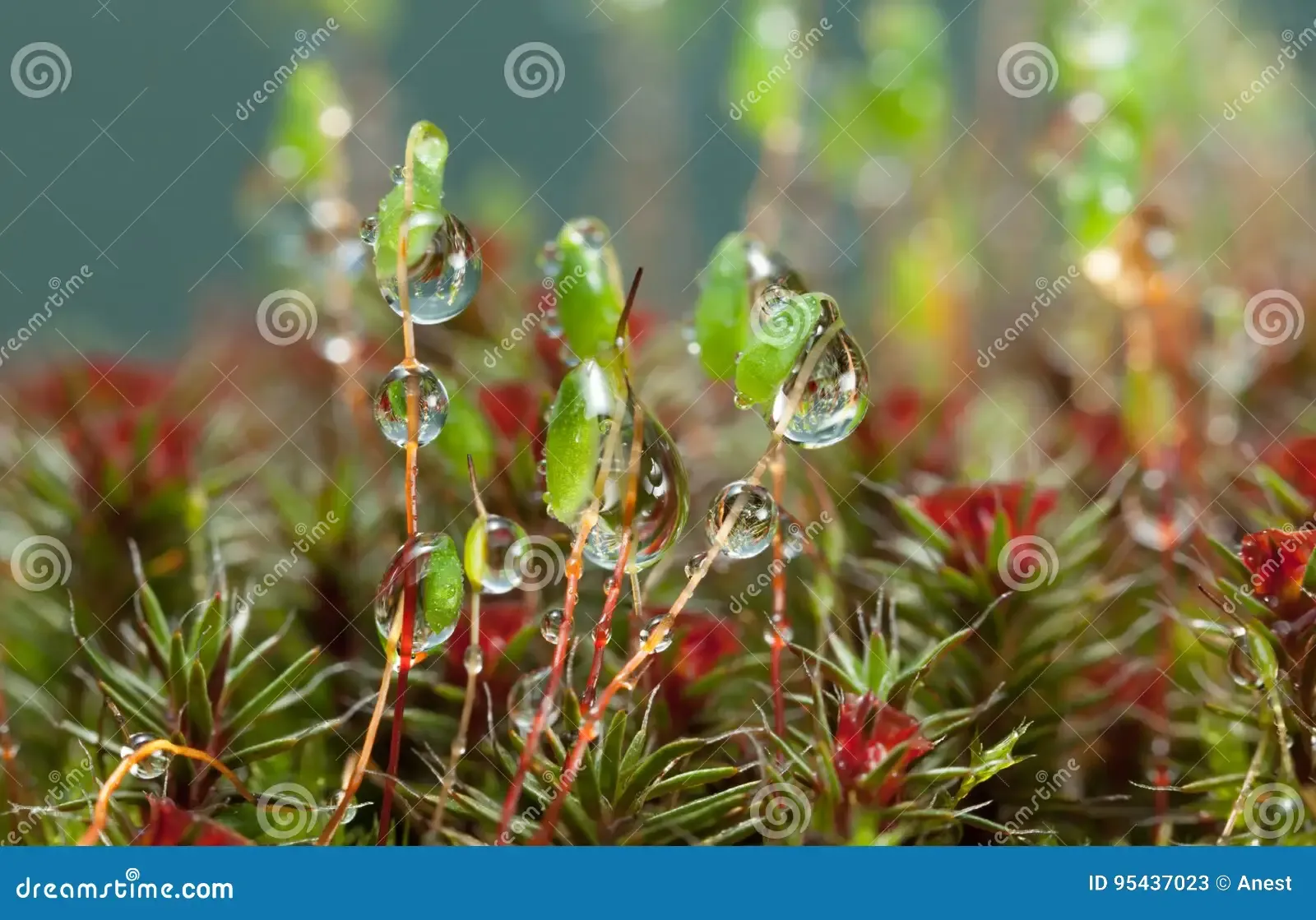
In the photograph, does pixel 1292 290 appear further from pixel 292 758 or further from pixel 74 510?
pixel 74 510

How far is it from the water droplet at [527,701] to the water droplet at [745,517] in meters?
0.14

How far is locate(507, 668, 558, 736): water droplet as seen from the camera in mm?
593

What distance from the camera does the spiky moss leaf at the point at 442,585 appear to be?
53 centimetres

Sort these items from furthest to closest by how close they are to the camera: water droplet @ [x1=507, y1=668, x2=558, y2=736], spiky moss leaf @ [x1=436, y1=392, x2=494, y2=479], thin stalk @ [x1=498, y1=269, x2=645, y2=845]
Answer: spiky moss leaf @ [x1=436, y1=392, x2=494, y2=479] → water droplet @ [x1=507, y1=668, x2=558, y2=736] → thin stalk @ [x1=498, y1=269, x2=645, y2=845]

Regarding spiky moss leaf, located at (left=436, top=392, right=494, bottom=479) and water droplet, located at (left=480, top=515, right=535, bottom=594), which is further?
spiky moss leaf, located at (left=436, top=392, right=494, bottom=479)

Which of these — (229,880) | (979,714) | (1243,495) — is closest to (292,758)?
(229,880)

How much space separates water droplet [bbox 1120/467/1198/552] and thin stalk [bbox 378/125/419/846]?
60 centimetres

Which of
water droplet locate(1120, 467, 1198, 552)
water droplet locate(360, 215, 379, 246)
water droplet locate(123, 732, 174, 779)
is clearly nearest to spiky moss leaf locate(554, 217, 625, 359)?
water droplet locate(360, 215, 379, 246)

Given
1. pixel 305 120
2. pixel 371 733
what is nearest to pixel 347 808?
pixel 371 733

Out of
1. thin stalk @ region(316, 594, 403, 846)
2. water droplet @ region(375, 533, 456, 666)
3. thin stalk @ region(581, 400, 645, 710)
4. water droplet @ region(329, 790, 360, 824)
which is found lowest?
water droplet @ region(329, 790, 360, 824)

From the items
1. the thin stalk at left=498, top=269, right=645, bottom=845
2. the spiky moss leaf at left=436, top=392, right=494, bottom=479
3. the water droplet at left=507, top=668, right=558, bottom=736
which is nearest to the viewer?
the thin stalk at left=498, top=269, right=645, bottom=845

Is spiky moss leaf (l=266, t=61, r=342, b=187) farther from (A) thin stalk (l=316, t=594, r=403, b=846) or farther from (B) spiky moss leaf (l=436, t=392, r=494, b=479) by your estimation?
(A) thin stalk (l=316, t=594, r=403, b=846)

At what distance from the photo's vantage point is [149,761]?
23.8 inches

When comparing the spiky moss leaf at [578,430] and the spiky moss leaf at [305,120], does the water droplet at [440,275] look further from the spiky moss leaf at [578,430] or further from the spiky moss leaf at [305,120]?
the spiky moss leaf at [305,120]
